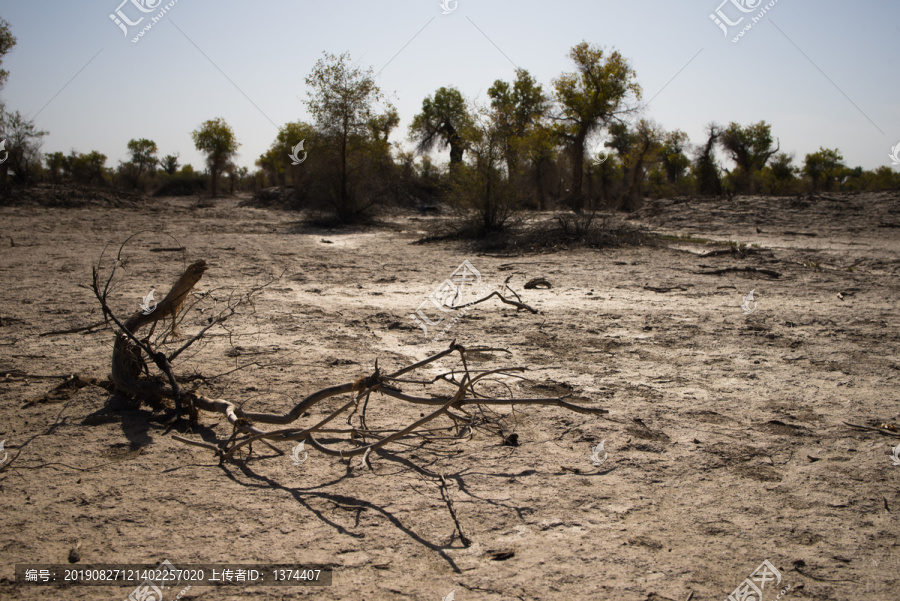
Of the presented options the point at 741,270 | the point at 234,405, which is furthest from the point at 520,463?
the point at 741,270

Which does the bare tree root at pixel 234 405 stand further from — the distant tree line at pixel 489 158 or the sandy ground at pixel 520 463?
the distant tree line at pixel 489 158

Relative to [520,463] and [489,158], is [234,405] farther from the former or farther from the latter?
[489,158]

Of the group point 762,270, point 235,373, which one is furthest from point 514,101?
point 235,373

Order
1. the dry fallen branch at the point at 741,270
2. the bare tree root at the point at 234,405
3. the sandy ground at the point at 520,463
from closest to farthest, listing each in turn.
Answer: the sandy ground at the point at 520,463 → the bare tree root at the point at 234,405 → the dry fallen branch at the point at 741,270

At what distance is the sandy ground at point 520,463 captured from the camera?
207cm

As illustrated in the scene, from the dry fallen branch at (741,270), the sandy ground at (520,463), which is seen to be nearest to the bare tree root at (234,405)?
the sandy ground at (520,463)

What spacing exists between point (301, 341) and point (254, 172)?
51.4 m

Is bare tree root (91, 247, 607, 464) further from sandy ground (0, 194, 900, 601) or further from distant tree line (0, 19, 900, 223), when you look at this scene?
distant tree line (0, 19, 900, 223)

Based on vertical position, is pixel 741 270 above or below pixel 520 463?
above

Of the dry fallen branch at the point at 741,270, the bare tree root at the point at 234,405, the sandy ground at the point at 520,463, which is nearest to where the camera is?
the sandy ground at the point at 520,463

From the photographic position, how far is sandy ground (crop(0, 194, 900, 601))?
2.07 meters

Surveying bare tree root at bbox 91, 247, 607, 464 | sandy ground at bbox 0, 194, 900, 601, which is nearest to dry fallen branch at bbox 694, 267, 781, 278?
sandy ground at bbox 0, 194, 900, 601

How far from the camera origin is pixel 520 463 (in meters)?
2.84

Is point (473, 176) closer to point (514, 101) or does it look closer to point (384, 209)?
point (384, 209)
